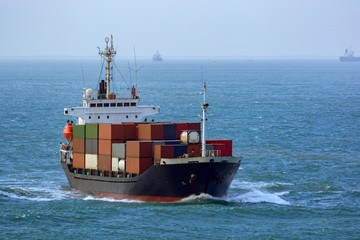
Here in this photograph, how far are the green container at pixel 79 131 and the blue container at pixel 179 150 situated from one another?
855 cm

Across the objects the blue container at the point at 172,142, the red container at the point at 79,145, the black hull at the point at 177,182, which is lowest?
the black hull at the point at 177,182

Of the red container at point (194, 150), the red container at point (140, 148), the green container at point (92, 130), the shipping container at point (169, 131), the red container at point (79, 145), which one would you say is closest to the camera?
the red container at point (140, 148)

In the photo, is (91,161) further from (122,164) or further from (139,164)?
(139,164)

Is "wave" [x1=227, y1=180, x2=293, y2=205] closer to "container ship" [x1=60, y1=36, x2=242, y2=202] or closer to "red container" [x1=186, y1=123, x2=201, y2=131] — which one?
"container ship" [x1=60, y1=36, x2=242, y2=202]

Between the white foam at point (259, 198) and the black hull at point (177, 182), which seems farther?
the white foam at point (259, 198)

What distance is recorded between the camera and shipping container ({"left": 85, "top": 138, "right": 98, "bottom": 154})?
52.8m

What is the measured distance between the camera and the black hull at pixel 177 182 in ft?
156

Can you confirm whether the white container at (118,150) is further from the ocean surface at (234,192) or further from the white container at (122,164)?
the ocean surface at (234,192)

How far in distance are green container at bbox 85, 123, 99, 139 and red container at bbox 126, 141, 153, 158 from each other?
3908 mm

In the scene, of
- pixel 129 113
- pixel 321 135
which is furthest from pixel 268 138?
pixel 129 113

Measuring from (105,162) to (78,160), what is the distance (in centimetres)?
364

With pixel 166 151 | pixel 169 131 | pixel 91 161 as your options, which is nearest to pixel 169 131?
pixel 169 131

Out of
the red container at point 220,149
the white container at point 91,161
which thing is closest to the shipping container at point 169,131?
the red container at point 220,149

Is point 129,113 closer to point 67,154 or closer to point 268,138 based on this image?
point 67,154
